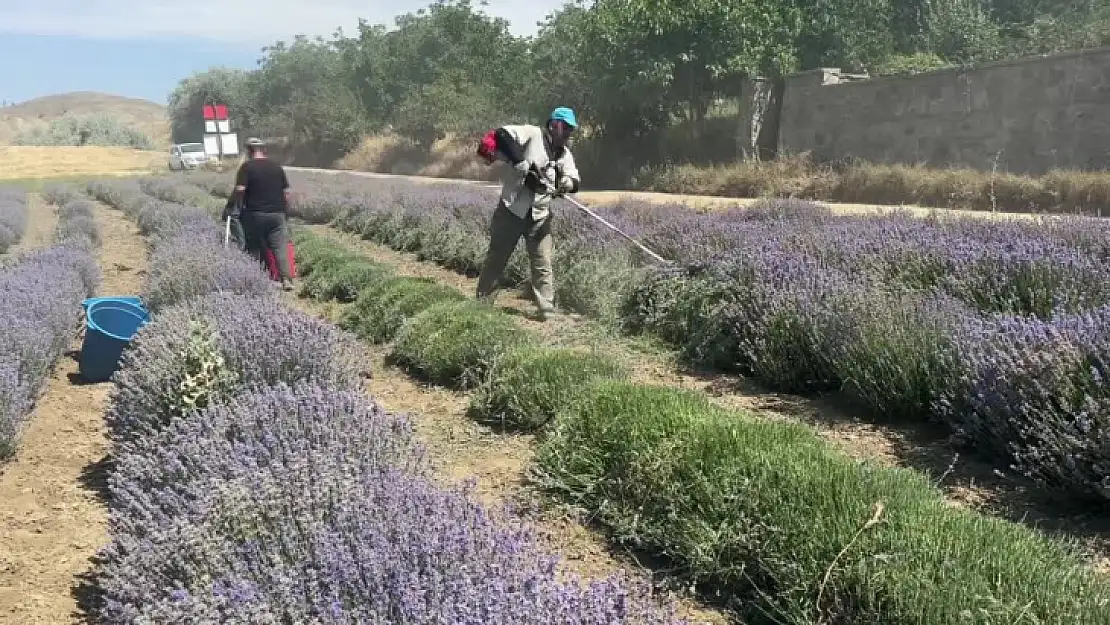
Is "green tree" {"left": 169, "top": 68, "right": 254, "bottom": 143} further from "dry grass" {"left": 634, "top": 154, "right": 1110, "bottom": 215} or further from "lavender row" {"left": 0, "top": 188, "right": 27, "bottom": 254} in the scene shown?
"dry grass" {"left": 634, "top": 154, "right": 1110, "bottom": 215}

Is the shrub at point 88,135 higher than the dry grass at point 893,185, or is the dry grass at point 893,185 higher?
the shrub at point 88,135

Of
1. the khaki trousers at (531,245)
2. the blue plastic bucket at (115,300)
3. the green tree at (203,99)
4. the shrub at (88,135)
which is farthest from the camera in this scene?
the shrub at (88,135)

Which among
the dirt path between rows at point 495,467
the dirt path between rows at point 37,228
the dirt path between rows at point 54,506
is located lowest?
the dirt path between rows at point 37,228

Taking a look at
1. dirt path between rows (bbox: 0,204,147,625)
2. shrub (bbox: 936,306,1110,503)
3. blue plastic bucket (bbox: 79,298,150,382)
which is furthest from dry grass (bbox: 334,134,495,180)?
shrub (bbox: 936,306,1110,503)

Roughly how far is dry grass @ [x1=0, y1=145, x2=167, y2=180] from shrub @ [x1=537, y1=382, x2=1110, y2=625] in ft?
162

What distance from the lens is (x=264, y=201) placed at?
369 inches

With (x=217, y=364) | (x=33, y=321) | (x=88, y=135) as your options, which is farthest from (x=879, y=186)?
(x=88, y=135)

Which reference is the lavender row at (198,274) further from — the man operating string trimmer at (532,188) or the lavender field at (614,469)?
the man operating string trimmer at (532,188)

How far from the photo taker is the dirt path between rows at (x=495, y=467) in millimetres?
3268

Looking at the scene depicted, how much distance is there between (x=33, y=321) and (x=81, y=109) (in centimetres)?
15821

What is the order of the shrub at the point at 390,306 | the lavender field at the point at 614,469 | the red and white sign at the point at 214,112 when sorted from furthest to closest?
the red and white sign at the point at 214,112 < the shrub at the point at 390,306 < the lavender field at the point at 614,469

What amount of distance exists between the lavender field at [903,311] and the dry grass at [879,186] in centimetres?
363

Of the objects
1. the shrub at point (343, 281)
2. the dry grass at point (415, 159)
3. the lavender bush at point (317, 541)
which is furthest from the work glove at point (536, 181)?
the dry grass at point (415, 159)

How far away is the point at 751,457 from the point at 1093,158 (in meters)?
13.5
